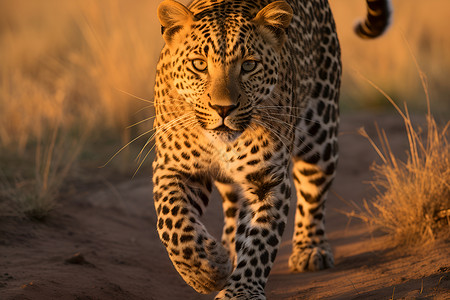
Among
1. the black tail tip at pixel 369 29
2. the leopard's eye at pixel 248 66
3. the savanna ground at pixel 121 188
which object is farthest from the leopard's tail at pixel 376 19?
the leopard's eye at pixel 248 66

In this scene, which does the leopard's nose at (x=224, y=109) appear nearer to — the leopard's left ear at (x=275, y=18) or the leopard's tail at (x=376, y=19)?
the leopard's left ear at (x=275, y=18)

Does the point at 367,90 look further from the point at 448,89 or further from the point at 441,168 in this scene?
the point at 441,168

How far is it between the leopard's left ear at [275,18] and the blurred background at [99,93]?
155 centimetres

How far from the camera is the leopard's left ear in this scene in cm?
466

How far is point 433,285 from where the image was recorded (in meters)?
4.38

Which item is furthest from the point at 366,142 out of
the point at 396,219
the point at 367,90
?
the point at 396,219

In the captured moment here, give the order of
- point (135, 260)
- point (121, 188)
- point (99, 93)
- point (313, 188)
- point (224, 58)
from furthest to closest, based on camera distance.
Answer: point (99, 93) → point (121, 188) → point (313, 188) → point (135, 260) → point (224, 58)

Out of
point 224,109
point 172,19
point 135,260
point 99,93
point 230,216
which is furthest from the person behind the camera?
point 99,93

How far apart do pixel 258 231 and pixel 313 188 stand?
5.14 ft

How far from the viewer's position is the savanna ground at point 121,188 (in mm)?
5113

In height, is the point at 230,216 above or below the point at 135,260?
above

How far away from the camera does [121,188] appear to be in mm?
7754

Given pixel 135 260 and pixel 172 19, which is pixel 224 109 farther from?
pixel 135 260

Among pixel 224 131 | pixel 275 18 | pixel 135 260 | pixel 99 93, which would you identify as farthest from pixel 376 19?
pixel 99 93
